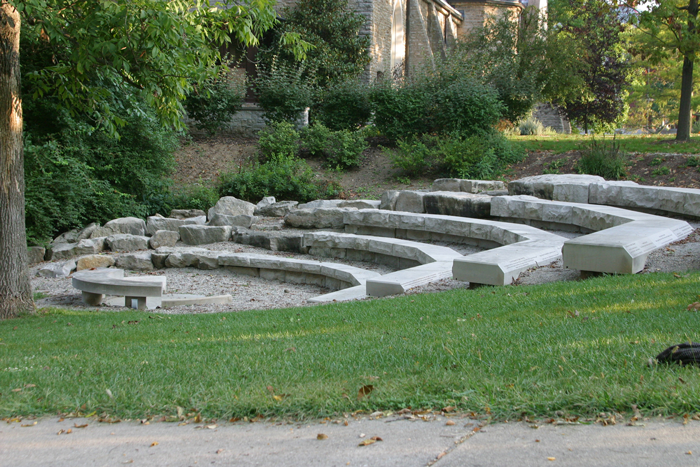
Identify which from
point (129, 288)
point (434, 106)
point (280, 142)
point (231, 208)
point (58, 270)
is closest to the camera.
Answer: point (129, 288)

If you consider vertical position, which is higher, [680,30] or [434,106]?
[680,30]

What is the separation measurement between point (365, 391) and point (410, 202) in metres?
9.45

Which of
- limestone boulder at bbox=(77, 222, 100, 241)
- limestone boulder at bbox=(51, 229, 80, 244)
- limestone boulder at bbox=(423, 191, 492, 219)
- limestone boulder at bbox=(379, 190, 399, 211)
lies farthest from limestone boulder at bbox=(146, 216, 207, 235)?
limestone boulder at bbox=(423, 191, 492, 219)

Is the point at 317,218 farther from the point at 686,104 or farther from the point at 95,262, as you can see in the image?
the point at 686,104

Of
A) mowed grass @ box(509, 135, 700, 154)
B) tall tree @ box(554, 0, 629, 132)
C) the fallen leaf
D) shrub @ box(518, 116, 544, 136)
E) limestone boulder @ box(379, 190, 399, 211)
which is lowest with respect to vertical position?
the fallen leaf

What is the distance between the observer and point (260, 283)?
10.1m

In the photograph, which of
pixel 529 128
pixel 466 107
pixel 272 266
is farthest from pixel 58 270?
pixel 529 128

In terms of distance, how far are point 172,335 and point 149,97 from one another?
346 cm

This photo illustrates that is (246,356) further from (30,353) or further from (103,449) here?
(30,353)

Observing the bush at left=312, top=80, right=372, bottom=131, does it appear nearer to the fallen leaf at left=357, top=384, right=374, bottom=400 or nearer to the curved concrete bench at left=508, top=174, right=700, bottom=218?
the curved concrete bench at left=508, top=174, right=700, bottom=218

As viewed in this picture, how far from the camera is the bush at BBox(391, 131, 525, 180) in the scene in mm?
15539

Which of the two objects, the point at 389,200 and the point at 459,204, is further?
the point at 389,200

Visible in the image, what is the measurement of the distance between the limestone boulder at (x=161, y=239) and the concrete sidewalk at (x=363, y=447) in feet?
32.3

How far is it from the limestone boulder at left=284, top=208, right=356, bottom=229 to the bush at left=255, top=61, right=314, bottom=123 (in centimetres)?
828
